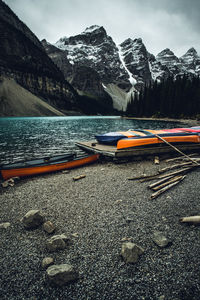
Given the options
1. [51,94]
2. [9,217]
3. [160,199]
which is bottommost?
[9,217]

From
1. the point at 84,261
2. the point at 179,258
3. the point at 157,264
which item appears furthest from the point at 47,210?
the point at 179,258

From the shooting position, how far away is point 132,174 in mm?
8891

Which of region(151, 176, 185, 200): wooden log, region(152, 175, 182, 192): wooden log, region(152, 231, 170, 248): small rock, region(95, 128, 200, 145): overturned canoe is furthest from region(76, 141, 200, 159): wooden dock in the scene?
region(152, 231, 170, 248): small rock

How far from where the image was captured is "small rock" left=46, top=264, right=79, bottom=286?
9.19 ft

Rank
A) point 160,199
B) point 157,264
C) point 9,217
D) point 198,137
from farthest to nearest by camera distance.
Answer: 1. point 198,137
2. point 160,199
3. point 9,217
4. point 157,264

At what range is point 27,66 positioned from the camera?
15050cm

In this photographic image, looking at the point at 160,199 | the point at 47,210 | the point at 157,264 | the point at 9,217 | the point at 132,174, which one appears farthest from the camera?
the point at 132,174

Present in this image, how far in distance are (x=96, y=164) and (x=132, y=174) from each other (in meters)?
3.62

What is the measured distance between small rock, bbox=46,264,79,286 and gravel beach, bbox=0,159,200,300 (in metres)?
0.10

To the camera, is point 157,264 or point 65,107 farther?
point 65,107

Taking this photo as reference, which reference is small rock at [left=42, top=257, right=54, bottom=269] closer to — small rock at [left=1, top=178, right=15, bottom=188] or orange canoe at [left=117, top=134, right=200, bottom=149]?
small rock at [left=1, top=178, right=15, bottom=188]

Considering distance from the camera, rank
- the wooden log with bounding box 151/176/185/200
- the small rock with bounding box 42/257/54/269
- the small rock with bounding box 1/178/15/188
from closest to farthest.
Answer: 1. the small rock with bounding box 42/257/54/269
2. the wooden log with bounding box 151/176/185/200
3. the small rock with bounding box 1/178/15/188

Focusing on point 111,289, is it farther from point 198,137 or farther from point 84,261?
point 198,137

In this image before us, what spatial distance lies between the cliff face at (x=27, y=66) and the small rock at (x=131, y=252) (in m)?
154
